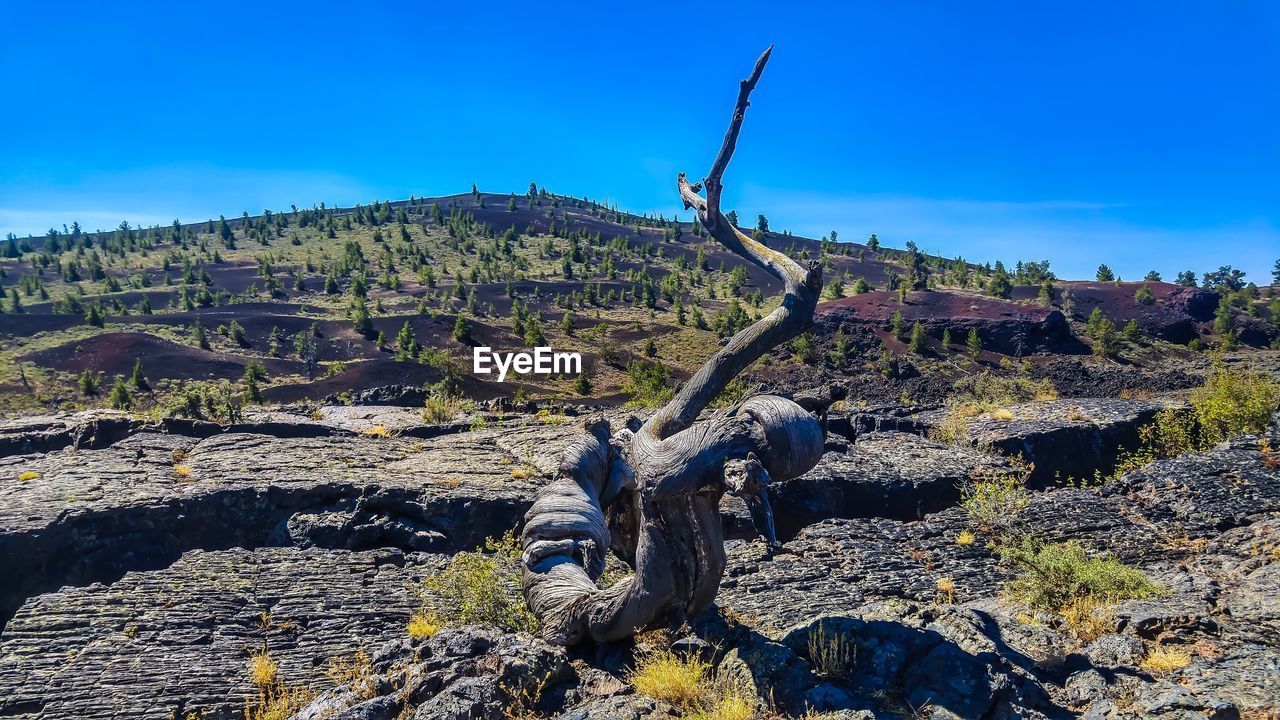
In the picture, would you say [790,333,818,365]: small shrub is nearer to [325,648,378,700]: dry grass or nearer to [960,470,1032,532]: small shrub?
[960,470,1032,532]: small shrub

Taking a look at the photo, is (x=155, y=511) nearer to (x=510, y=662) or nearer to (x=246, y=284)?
(x=510, y=662)

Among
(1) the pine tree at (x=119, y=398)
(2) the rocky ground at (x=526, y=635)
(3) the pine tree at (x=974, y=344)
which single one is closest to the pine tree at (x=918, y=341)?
(3) the pine tree at (x=974, y=344)

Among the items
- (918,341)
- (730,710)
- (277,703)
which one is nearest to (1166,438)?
(730,710)

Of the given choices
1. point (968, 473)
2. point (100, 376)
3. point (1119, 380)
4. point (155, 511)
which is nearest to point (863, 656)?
point (968, 473)

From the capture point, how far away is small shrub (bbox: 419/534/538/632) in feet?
23.8

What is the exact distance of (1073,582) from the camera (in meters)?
8.08

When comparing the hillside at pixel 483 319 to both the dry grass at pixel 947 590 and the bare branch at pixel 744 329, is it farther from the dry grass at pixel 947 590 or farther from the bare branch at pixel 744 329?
the bare branch at pixel 744 329

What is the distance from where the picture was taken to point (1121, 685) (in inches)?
213

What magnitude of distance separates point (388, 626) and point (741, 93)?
6807 mm

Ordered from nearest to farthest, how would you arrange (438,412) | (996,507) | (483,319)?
(996,507) < (438,412) < (483,319)

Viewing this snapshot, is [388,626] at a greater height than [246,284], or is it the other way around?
[246,284]

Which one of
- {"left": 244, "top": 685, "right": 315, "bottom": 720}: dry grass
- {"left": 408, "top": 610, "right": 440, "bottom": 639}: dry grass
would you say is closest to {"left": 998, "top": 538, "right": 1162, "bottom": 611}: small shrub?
{"left": 408, "top": 610, "right": 440, "bottom": 639}: dry grass

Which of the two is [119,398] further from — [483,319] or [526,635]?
[526,635]

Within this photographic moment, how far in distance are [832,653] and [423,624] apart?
437cm
